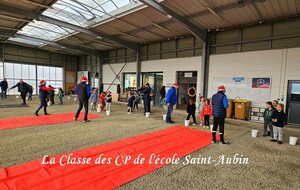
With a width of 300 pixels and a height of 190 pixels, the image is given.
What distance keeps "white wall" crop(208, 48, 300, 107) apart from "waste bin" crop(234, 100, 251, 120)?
1.28ft

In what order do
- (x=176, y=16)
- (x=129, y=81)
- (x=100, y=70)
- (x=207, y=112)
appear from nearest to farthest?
(x=207, y=112) < (x=176, y=16) < (x=129, y=81) < (x=100, y=70)

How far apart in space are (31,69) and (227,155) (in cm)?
1886

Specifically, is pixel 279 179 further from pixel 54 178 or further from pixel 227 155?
pixel 54 178

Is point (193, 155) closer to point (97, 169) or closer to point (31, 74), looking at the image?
point (97, 169)

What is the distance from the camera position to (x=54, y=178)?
8.43 feet

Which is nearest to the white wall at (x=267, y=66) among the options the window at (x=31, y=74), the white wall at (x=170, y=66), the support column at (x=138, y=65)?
the white wall at (x=170, y=66)

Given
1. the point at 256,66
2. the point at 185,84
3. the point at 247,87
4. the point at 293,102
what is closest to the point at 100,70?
the point at 185,84

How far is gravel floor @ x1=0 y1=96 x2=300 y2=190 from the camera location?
2672 mm

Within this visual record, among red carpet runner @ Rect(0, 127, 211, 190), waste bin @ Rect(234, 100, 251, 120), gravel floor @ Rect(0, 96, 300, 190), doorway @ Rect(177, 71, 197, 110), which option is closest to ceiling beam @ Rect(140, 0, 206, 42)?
doorway @ Rect(177, 71, 197, 110)

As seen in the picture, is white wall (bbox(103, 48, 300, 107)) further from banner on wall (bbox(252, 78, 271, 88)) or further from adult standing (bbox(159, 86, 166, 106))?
→ adult standing (bbox(159, 86, 166, 106))

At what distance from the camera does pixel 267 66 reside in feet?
25.2

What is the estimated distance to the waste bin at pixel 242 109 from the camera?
26.2 ft

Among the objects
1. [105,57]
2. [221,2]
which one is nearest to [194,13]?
[221,2]

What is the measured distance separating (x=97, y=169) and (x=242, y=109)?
715 centimetres
